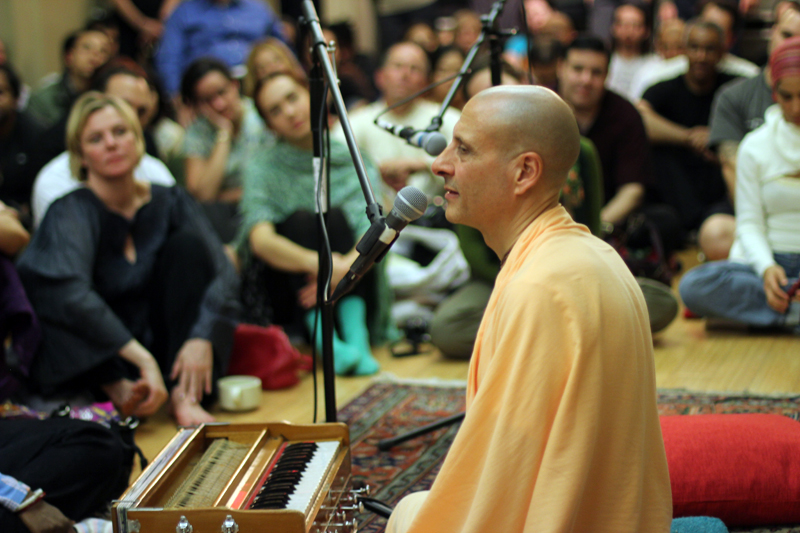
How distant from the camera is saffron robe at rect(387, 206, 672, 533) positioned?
1.20m

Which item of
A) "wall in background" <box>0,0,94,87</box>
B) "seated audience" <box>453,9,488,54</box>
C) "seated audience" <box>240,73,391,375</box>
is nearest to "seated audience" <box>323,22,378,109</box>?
"seated audience" <box>453,9,488,54</box>

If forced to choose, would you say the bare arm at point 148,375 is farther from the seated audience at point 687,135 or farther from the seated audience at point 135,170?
the seated audience at point 687,135

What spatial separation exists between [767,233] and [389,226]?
229cm

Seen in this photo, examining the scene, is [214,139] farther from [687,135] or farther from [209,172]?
[687,135]

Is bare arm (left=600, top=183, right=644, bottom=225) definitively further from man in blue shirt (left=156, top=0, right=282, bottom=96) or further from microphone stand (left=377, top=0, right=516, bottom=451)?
man in blue shirt (left=156, top=0, right=282, bottom=96)

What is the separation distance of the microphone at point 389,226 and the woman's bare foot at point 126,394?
4.49 ft

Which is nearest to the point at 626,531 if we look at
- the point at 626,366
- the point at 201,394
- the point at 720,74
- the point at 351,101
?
the point at 626,366

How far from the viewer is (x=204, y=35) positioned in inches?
200

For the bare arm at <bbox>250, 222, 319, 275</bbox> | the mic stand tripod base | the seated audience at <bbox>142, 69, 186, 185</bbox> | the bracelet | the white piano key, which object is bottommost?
the mic stand tripod base

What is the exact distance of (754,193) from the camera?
10.5 ft

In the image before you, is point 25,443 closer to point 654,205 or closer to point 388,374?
point 388,374

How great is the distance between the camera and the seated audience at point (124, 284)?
8.80 ft

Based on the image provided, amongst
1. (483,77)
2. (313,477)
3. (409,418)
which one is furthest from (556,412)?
(483,77)

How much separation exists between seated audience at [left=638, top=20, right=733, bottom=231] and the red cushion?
313 centimetres
